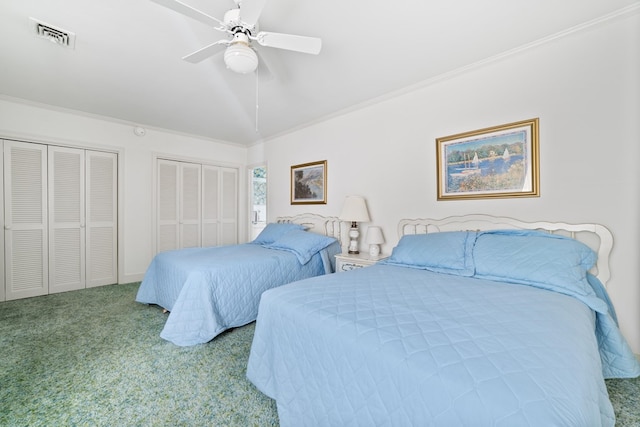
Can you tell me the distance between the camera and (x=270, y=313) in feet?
4.96

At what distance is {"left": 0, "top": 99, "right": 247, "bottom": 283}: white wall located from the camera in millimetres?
3297

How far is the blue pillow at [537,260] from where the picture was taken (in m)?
1.63

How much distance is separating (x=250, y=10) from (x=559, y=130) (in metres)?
2.32

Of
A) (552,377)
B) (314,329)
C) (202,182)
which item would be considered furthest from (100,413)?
(202,182)

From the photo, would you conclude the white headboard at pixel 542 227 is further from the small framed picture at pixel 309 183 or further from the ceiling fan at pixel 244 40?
the ceiling fan at pixel 244 40

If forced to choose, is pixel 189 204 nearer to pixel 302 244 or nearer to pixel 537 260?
pixel 302 244

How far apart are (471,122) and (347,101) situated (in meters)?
1.39

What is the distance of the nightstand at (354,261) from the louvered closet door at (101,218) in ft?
11.0

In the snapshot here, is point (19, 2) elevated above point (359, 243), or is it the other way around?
point (19, 2)

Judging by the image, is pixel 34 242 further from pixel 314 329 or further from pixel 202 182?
pixel 314 329

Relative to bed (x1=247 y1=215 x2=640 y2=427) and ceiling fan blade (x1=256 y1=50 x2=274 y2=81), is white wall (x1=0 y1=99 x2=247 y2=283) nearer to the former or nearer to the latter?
ceiling fan blade (x1=256 y1=50 x2=274 y2=81)

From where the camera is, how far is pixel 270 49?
225cm

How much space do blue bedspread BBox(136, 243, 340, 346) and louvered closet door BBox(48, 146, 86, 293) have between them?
4.97 ft

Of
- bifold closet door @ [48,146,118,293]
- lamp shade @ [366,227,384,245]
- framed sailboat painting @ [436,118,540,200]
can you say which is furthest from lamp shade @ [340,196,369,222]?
bifold closet door @ [48,146,118,293]
